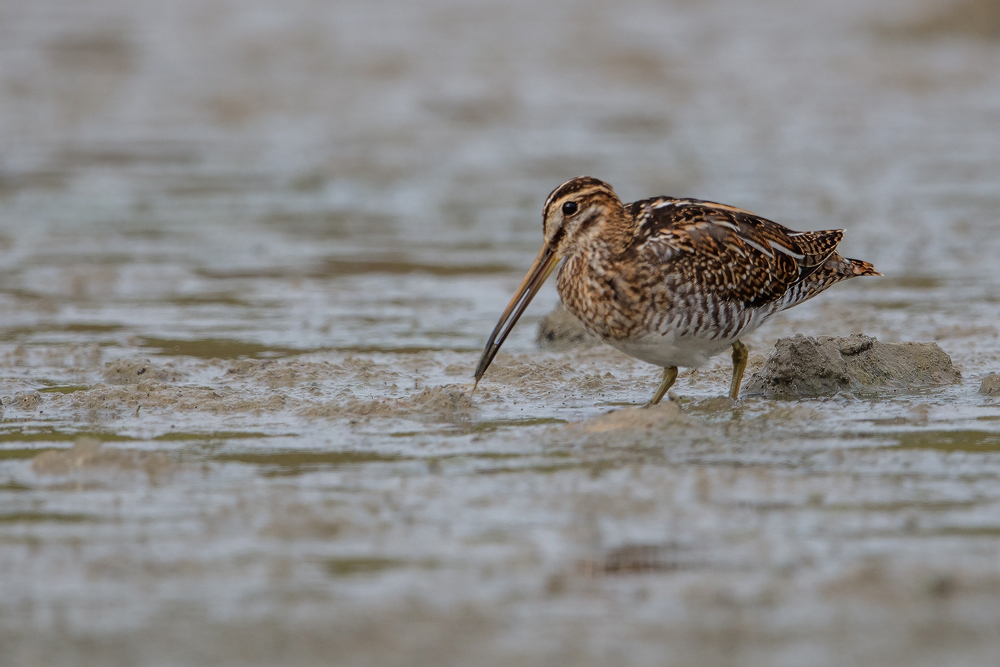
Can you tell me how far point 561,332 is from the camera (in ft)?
29.2

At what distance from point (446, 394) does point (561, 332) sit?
1.85m

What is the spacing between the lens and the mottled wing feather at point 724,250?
22.7ft

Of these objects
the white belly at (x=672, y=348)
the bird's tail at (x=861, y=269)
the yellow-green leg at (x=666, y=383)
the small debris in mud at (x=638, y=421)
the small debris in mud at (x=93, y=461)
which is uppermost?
the bird's tail at (x=861, y=269)

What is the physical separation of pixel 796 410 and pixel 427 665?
3.22 m

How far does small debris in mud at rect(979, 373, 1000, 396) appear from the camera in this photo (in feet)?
23.4

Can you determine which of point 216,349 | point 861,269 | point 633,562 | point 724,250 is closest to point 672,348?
point 724,250

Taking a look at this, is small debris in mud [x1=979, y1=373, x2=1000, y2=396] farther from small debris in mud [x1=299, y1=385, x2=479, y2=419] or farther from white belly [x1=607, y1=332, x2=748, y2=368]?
small debris in mud [x1=299, y1=385, x2=479, y2=419]

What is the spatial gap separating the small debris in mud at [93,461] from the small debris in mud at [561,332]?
330 cm

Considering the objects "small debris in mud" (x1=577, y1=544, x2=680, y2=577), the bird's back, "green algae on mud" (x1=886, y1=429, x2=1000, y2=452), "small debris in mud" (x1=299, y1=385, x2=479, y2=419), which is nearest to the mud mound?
the bird's back

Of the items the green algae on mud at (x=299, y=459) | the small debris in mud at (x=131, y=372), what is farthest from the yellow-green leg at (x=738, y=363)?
the small debris in mud at (x=131, y=372)

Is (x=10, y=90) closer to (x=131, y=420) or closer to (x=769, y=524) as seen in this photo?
(x=131, y=420)

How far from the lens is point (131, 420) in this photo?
703 centimetres

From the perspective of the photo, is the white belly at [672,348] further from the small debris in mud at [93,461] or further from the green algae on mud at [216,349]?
the green algae on mud at [216,349]

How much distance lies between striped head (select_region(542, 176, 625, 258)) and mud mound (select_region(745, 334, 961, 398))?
1194 mm
